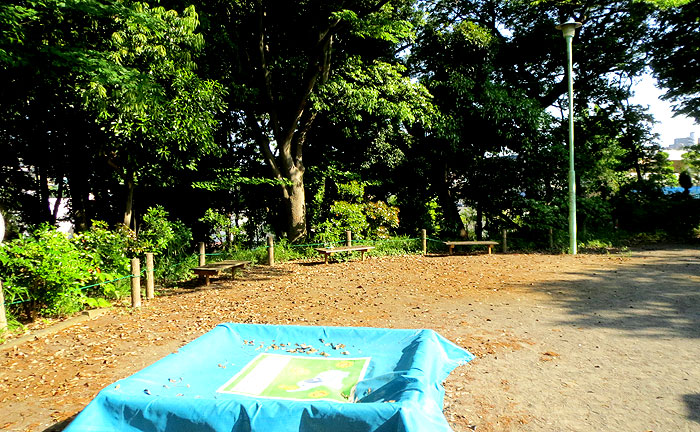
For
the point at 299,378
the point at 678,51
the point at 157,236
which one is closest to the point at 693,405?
the point at 299,378

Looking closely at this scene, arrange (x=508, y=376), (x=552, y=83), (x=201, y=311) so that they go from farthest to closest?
1. (x=552, y=83)
2. (x=201, y=311)
3. (x=508, y=376)

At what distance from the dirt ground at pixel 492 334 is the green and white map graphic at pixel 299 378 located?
873 mm

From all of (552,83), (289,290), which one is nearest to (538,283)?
(289,290)

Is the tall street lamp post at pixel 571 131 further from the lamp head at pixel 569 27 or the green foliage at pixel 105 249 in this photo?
the green foliage at pixel 105 249

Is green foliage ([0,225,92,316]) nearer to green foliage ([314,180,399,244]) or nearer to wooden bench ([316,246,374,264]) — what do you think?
wooden bench ([316,246,374,264])

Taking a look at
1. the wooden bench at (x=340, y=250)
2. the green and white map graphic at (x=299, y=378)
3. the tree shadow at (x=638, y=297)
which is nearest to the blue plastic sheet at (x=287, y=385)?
the green and white map graphic at (x=299, y=378)

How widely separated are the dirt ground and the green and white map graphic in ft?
2.86

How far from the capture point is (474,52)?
16.2 m

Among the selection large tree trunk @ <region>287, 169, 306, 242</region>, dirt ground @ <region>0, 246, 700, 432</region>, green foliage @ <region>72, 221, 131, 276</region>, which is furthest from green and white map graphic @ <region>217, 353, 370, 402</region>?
large tree trunk @ <region>287, 169, 306, 242</region>

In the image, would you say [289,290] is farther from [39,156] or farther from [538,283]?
[39,156]

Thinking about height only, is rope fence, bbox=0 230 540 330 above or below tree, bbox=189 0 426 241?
below

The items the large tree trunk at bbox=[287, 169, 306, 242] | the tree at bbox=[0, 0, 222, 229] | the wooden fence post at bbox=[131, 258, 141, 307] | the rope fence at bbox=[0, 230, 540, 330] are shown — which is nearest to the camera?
the rope fence at bbox=[0, 230, 540, 330]

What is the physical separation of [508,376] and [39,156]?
1229 cm

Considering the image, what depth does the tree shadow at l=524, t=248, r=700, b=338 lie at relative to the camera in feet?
19.8
